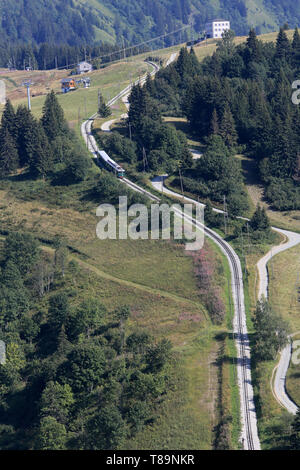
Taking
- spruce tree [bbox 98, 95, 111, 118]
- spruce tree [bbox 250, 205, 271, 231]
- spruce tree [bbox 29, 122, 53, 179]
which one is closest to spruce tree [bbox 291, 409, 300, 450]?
spruce tree [bbox 250, 205, 271, 231]

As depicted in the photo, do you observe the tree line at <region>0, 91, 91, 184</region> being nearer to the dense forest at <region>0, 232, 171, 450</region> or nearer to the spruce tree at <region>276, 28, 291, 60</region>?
the dense forest at <region>0, 232, 171, 450</region>

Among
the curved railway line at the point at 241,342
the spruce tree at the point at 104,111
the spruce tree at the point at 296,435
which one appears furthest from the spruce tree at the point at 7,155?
the spruce tree at the point at 296,435

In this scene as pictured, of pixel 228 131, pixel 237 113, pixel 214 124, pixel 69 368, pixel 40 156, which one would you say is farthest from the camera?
pixel 237 113

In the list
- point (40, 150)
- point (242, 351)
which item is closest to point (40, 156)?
point (40, 150)

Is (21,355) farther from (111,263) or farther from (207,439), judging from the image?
(207,439)

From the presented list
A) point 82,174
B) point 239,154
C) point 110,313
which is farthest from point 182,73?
point 110,313

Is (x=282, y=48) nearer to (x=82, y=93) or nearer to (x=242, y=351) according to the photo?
(x=82, y=93)
